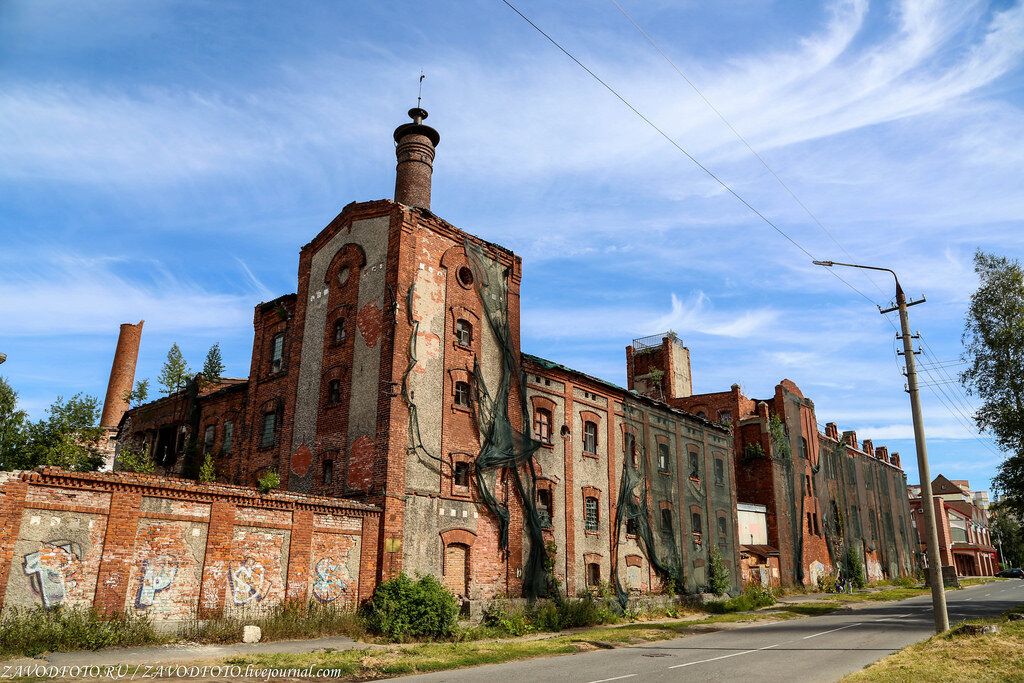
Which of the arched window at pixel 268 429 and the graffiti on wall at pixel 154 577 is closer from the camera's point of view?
the graffiti on wall at pixel 154 577

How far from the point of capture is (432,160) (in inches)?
1021

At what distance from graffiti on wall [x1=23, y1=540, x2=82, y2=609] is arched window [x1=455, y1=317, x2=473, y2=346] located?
39.7 feet

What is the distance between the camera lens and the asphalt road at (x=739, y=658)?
11.9 metres

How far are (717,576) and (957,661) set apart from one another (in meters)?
20.8

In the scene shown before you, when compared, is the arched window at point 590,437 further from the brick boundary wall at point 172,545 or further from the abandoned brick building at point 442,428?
the brick boundary wall at point 172,545

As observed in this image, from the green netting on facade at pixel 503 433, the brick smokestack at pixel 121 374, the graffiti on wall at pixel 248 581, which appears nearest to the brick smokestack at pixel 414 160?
the green netting on facade at pixel 503 433

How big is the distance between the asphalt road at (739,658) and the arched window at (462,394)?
8678mm

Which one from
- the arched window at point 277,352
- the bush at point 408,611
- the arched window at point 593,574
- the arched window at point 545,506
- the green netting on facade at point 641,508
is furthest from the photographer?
the green netting on facade at point 641,508

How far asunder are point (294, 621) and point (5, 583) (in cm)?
591

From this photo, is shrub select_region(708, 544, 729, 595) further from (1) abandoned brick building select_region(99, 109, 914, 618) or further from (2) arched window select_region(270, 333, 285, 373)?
(2) arched window select_region(270, 333, 285, 373)

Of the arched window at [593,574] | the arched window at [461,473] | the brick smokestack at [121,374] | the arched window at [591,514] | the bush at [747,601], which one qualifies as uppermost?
the brick smokestack at [121,374]

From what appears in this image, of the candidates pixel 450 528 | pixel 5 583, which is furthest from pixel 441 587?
pixel 5 583

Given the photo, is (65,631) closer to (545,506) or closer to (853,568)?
(545,506)

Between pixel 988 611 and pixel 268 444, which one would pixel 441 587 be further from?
pixel 988 611
